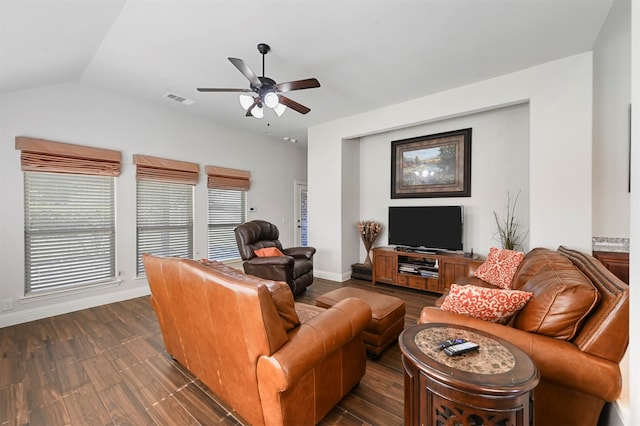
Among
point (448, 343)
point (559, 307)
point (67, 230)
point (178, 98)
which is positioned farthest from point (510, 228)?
point (67, 230)

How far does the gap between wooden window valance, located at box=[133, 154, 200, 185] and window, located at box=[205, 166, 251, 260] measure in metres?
0.30

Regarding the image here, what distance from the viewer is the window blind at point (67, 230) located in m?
3.13

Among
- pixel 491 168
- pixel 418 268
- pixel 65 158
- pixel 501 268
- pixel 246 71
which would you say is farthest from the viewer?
pixel 418 268

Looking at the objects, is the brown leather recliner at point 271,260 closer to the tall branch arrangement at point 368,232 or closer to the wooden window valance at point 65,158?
the tall branch arrangement at point 368,232

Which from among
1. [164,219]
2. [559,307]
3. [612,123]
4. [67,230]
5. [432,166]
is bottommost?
[559,307]

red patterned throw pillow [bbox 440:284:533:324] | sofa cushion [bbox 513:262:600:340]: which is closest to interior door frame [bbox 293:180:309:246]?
red patterned throw pillow [bbox 440:284:533:324]

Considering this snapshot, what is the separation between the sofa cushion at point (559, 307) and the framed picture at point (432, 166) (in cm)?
278

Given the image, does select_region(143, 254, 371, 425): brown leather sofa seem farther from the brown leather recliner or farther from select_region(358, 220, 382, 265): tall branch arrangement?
select_region(358, 220, 382, 265): tall branch arrangement

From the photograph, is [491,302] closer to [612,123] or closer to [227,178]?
[612,123]

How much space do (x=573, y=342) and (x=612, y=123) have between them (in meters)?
2.46

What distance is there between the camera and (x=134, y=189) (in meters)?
3.90

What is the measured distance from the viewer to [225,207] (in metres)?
5.15

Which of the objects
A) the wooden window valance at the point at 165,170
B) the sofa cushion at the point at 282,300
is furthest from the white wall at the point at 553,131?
the wooden window valance at the point at 165,170

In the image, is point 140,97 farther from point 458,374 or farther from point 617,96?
point 617,96
